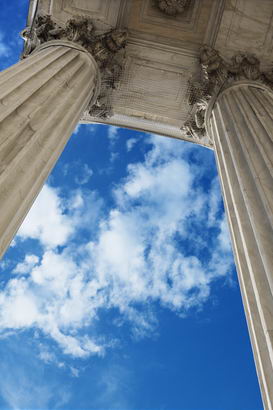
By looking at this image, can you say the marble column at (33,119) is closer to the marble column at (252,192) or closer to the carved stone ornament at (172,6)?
the marble column at (252,192)

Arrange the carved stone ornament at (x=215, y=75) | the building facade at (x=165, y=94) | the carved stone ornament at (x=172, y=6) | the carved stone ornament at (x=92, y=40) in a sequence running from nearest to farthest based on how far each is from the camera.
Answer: the building facade at (x=165, y=94), the carved stone ornament at (x=92, y=40), the carved stone ornament at (x=215, y=75), the carved stone ornament at (x=172, y=6)

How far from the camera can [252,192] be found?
327 inches

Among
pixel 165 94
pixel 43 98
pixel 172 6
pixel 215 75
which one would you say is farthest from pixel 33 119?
pixel 172 6

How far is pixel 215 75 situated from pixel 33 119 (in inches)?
348

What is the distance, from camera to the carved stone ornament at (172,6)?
52.7 feet

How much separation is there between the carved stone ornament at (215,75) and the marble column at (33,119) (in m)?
4.22

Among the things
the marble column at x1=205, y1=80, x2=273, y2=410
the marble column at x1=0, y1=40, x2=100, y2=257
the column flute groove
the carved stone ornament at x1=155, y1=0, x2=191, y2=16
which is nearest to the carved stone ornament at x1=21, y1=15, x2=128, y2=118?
the column flute groove

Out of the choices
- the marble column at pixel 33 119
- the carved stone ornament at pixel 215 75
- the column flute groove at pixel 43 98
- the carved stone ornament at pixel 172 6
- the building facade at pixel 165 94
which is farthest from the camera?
the carved stone ornament at pixel 172 6

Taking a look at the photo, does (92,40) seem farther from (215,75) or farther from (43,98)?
(43,98)

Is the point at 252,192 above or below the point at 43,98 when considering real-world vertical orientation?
below

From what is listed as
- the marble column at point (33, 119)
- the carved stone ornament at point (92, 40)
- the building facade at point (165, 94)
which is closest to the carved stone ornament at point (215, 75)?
the building facade at point (165, 94)

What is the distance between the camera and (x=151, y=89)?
56.1 ft

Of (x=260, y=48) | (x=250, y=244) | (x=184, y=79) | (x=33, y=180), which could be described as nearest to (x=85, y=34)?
(x=184, y=79)

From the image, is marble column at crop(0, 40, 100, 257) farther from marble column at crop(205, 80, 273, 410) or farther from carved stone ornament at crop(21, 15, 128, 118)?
marble column at crop(205, 80, 273, 410)
